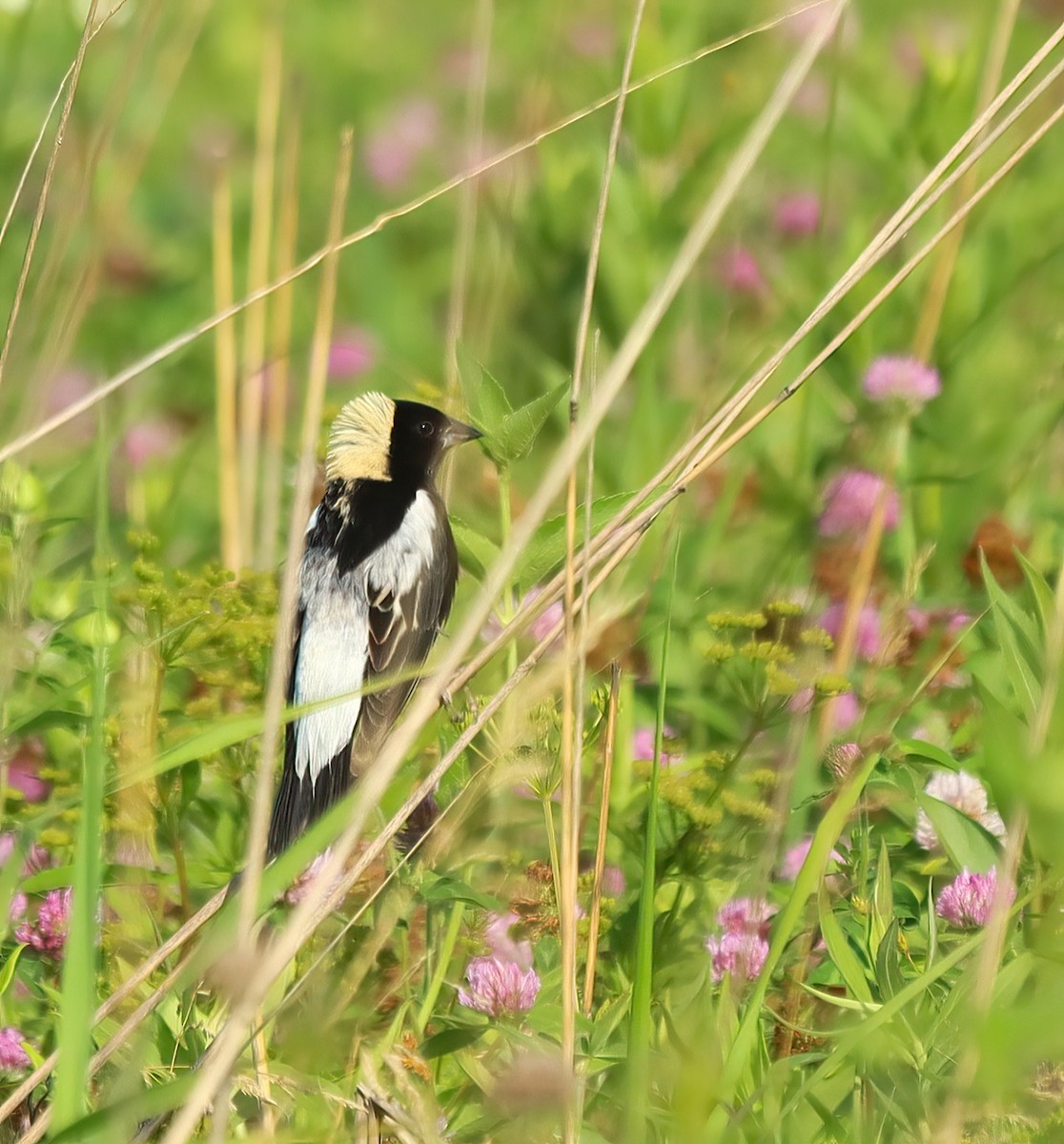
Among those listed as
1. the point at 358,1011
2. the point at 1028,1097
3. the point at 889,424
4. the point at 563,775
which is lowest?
the point at 358,1011

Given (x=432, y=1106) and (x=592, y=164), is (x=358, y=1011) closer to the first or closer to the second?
(x=432, y=1106)

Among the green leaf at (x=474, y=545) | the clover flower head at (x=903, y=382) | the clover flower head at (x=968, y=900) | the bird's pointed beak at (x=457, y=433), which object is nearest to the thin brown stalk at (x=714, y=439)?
the green leaf at (x=474, y=545)

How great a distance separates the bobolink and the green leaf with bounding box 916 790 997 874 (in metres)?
0.71

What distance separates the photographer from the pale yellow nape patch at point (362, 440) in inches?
101

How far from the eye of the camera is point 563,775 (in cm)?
155

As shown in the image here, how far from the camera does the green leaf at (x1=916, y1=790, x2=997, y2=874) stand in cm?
175

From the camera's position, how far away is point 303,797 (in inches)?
Result: 84.7

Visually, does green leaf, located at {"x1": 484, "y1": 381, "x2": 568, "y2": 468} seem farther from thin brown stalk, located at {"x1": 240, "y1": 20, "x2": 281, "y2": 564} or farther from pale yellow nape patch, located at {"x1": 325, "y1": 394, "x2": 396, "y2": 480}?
thin brown stalk, located at {"x1": 240, "y1": 20, "x2": 281, "y2": 564}

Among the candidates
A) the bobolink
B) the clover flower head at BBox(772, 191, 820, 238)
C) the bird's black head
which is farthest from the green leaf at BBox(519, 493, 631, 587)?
the clover flower head at BBox(772, 191, 820, 238)

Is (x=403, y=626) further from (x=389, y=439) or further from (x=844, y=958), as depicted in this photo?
(x=844, y=958)

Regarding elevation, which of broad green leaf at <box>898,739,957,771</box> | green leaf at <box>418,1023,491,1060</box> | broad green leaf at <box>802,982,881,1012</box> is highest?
broad green leaf at <box>898,739,957,771</box>

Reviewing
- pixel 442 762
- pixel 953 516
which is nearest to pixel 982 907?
pixel 442 762


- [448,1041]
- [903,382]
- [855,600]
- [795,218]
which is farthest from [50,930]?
[795,218]

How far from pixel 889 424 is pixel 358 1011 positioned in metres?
1.61
